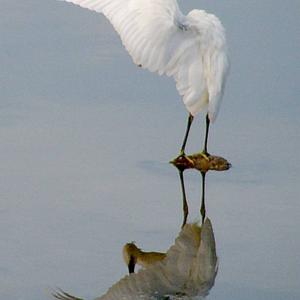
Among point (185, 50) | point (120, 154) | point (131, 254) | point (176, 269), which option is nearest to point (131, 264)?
point (131, 254)

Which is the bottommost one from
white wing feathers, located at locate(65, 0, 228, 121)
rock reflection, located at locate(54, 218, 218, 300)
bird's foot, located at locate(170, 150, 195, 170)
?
rock reflection, located at locate(54, 218, 218, 300)

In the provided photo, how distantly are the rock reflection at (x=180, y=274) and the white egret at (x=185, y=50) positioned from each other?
81cm

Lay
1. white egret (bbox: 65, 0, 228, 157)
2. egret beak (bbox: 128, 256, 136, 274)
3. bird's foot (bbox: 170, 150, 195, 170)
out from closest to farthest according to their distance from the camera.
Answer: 1. egret beak (bbox: 128, 256, 136, 274)
2. white egret (bbox: 65, 0, 228, 157)
3. bird's foot (bbox: 170, 150, 195, 170)

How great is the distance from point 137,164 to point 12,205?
2.67ft

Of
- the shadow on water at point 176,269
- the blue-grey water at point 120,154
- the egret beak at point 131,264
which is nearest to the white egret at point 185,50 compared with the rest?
the blue-grey water at point 120,154

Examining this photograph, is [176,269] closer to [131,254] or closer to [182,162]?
[131,254]

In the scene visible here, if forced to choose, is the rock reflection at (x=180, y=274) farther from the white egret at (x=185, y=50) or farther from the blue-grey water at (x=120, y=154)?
the white egret at (x=185, y=50)

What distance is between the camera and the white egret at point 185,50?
6758 mm

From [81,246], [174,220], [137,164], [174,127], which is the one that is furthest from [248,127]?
[81,246]

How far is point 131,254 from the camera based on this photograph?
5844mm

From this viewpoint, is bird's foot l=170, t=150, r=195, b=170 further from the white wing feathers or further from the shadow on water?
the shadow on water

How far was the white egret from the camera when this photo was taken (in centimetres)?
676

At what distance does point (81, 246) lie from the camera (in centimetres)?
587

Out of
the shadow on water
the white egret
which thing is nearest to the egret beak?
the shadow on water
